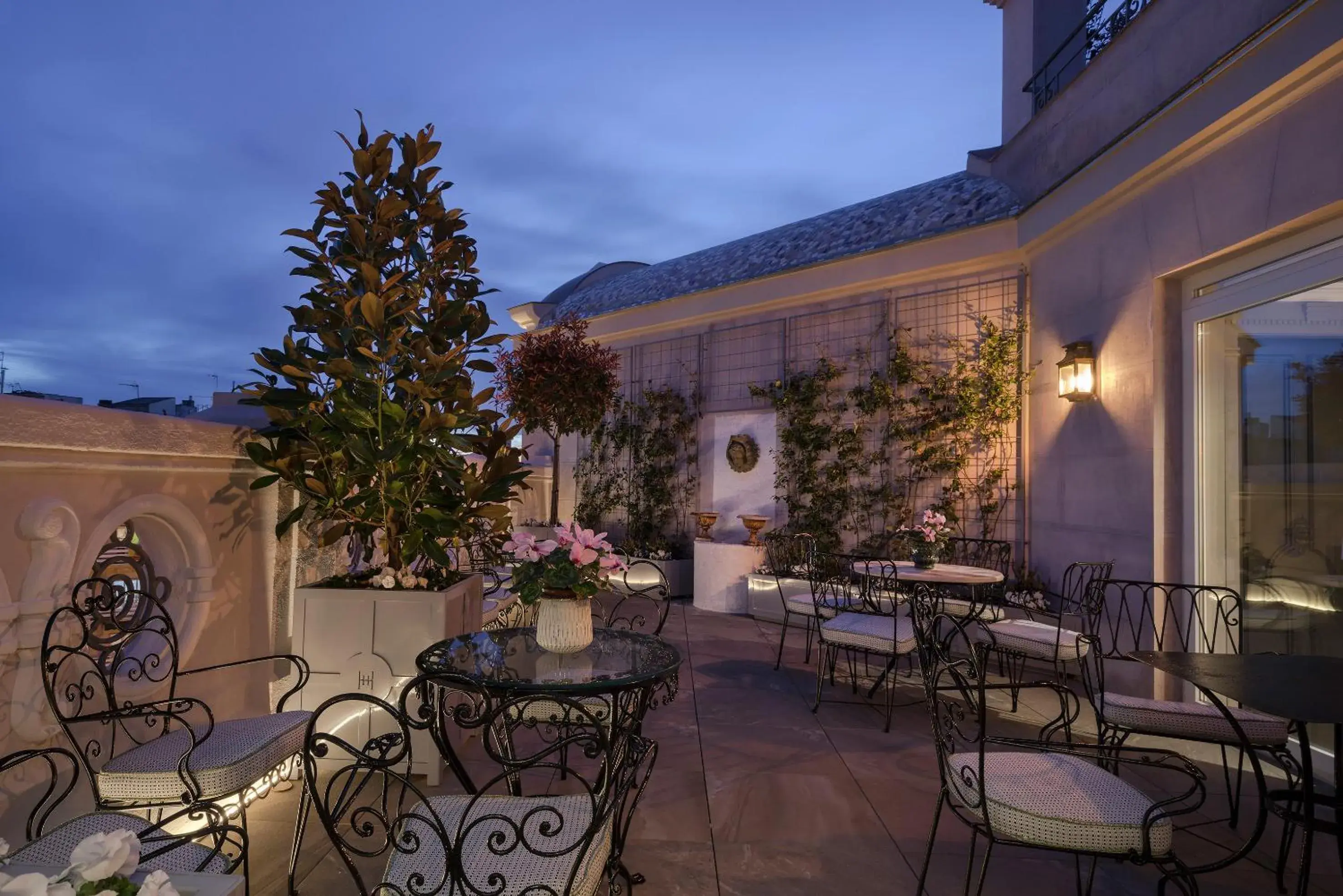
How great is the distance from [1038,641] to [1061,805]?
6.65ft

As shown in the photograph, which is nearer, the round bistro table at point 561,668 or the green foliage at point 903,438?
the round bistro table at point 561,668

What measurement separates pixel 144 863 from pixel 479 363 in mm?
2193

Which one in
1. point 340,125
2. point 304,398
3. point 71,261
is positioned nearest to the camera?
point 304,398

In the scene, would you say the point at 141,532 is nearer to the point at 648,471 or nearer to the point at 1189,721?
the point at 1189,721

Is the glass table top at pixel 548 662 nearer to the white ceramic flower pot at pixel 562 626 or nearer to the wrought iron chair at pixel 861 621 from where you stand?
the white ceramic flower pot at pixel 562 626

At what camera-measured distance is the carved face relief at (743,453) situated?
7.55m

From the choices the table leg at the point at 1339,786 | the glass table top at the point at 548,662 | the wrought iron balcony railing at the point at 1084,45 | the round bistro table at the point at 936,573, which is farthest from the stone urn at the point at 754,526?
the table leg at the point at 1339,786

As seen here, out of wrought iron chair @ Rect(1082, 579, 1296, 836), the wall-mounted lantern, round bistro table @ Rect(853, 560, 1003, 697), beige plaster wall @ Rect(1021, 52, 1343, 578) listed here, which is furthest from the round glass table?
the wall-mounted lantern

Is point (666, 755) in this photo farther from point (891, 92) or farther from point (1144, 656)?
point (891, 92)

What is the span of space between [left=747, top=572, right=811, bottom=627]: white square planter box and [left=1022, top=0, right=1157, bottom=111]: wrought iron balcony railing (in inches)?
177

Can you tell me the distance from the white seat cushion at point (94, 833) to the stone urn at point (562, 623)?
0.96 m

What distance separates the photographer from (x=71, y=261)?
69.2 metres

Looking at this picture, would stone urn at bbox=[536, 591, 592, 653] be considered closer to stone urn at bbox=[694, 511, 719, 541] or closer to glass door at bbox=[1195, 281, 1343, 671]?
glass door at bbox=[1195, 281, 1343, 671]

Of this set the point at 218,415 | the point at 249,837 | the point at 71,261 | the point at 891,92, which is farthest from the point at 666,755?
the point at 71,261
